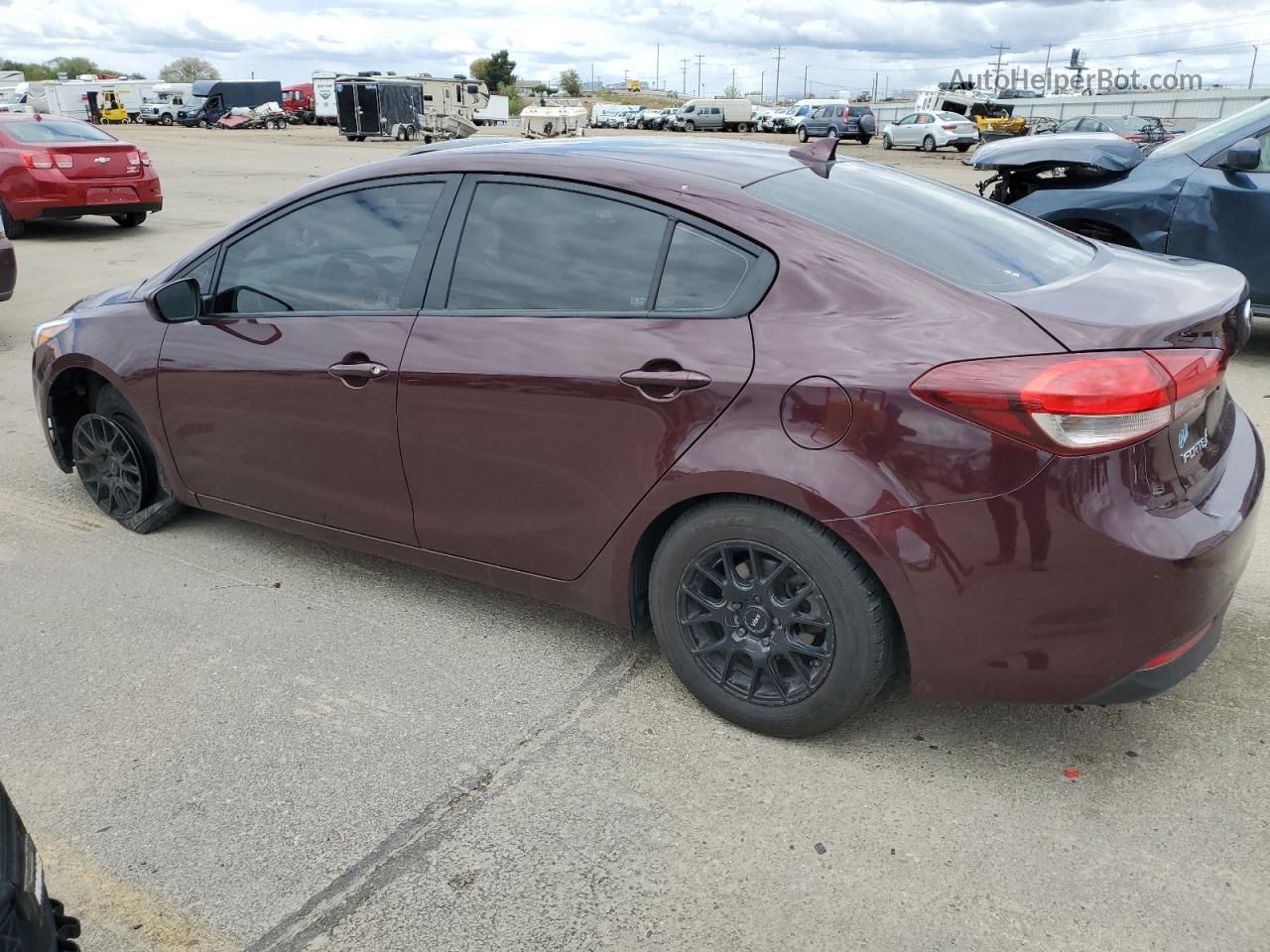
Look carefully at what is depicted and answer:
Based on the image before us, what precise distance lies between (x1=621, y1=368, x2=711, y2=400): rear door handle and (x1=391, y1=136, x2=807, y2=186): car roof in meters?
0.61

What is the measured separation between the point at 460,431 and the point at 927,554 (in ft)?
4.65

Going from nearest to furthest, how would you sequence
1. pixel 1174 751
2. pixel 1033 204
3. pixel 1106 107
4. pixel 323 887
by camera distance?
pixel 323 887 < pixel 1174 751 < pixel 1033 204 < pixel 1106 107

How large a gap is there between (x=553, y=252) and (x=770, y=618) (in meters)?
1.21

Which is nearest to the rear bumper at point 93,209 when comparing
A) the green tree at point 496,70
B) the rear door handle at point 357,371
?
the rear door handle at point 357,371

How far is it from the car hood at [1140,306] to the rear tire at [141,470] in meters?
3.29

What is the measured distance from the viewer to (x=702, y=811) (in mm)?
2650

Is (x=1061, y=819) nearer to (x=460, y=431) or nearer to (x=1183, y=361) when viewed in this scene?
(x=1183, y=361)

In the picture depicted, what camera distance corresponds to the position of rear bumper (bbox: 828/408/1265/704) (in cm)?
237

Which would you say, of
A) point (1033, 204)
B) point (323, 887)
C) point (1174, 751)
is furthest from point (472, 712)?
point (1033, 204)

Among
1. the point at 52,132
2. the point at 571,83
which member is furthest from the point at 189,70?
the point at 52,132

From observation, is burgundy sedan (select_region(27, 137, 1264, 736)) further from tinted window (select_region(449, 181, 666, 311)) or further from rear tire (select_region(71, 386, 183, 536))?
rear tire (select_region(71, 386, 183, 536))

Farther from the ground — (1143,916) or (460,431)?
(460,431)

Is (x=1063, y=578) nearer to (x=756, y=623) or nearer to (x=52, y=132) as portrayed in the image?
(x=756, y=623)

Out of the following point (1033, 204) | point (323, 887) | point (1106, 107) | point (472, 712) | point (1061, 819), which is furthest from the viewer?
point (1106, 107)
